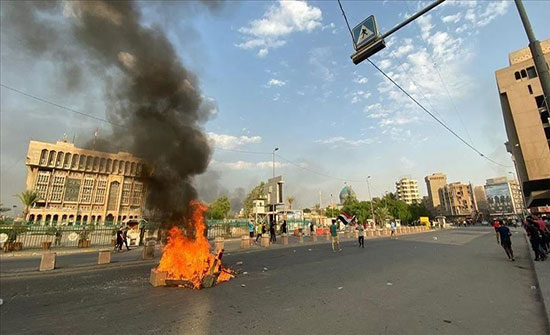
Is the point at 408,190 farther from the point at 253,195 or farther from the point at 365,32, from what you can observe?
the point at 365,32

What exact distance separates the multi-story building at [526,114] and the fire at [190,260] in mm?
49154

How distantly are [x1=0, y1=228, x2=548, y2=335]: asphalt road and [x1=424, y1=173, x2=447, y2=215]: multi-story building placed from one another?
142300 millimetres

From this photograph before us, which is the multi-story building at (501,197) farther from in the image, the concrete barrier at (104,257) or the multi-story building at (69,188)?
the multi-story building at (69,188)

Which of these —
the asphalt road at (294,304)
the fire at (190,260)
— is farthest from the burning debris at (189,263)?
the asphalt road at (294,304)

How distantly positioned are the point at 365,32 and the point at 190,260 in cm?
778

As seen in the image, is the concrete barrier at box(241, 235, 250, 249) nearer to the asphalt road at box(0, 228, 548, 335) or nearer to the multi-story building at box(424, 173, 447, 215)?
the asphalt road at box(0, 228, 548, 335)

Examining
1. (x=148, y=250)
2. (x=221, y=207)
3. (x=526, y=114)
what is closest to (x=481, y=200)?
(x=526, y=114)

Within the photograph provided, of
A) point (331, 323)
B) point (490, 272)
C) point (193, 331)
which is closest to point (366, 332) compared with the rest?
point (331, 323)

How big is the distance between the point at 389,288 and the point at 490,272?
4.37 m

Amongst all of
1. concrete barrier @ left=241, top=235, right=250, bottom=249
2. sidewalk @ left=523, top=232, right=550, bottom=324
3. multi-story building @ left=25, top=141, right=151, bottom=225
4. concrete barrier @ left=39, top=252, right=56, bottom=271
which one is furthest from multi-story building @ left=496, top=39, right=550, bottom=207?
multi-story building @ left=25, top=141, right=151, bottom=225

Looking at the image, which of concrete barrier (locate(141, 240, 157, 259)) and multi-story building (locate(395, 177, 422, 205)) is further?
multi-story building (locate(395, 177, 422, 205))

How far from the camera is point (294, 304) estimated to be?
5.28 metres

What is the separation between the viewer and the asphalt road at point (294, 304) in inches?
162

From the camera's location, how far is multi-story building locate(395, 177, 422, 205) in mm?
144375
